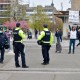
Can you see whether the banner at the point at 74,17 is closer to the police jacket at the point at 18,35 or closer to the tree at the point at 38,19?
the police jacket at the point at 18,35

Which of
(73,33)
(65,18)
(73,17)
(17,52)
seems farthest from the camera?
(65,18)

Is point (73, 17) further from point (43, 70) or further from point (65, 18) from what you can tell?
point (65, 18)

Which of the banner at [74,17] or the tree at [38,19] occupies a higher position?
the banner at [74,17]

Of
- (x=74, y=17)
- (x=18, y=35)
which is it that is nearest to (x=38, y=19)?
(x=74, y=17)

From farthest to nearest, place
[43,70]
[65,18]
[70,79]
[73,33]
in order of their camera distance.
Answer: [65,18] → [73,33] → [43,70] → [70,79]

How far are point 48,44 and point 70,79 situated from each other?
4448mm

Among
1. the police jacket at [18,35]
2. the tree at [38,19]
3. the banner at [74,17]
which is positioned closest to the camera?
the police jacket at [18,35]

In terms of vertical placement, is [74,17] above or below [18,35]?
A: below

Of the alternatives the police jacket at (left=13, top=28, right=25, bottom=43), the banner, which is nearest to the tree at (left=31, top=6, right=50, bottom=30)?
the banner

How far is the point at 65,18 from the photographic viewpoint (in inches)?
2021

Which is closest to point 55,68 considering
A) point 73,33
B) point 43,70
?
point 43,70

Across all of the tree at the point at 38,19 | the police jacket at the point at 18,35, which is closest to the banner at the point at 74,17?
the police jacket at the point at 18,35

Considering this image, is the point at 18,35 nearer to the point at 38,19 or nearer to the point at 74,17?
the point at 74,17

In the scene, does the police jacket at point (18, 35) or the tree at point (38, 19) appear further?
the tree at point (38, 19)
